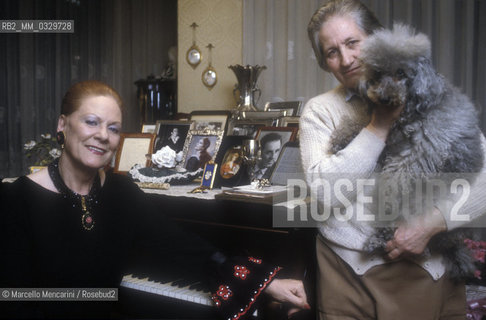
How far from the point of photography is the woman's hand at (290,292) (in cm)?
151

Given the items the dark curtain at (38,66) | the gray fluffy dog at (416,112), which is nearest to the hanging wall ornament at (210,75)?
the dark curtain at (38,66)

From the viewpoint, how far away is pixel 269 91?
368 centimetres

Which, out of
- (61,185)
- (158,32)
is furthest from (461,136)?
(158,32)

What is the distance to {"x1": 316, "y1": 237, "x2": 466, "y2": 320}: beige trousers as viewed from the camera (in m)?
1.19

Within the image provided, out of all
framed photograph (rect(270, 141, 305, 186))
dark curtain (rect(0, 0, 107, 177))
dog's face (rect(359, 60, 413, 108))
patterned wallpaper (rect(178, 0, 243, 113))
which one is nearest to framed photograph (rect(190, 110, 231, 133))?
framed photograph (rect(270, 141, 305, 186))

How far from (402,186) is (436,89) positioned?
282 millimetres

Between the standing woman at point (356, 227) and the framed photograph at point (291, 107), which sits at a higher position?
the framed photograph at point (291, 107)

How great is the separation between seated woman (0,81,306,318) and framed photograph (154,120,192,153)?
2.64ft

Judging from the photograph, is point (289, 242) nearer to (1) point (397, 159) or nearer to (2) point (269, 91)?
(1) point (397, 159)

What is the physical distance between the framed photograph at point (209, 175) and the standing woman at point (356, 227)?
2.63 ft

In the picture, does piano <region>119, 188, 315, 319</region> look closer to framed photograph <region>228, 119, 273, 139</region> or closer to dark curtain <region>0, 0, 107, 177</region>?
framed photograph <region>228, 119, 273, 139</region>

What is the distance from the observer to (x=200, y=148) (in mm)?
2316

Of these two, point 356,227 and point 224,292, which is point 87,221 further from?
point 356,227

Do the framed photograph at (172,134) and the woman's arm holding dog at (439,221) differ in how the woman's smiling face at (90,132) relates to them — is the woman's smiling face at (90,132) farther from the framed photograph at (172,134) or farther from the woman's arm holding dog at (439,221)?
the woman's arm holding dog at (439,221)
